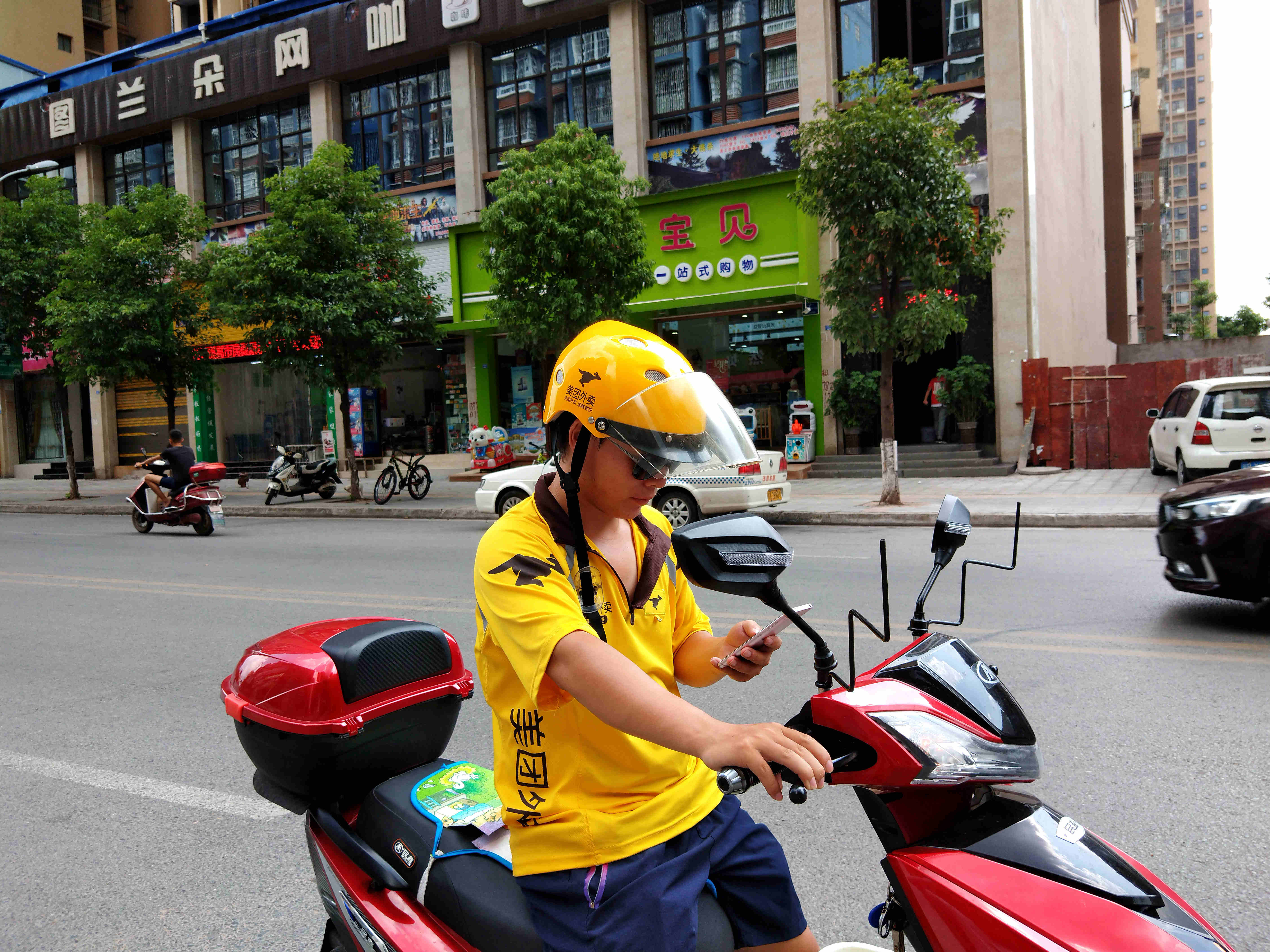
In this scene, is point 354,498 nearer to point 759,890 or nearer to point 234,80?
point 234,80

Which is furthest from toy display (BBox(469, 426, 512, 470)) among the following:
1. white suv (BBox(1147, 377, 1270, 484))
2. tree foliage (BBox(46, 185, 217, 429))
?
white suv (BBox(1147, 377, 1270, 484))

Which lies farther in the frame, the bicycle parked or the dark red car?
the bicycle parked

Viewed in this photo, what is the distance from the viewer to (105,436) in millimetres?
31531

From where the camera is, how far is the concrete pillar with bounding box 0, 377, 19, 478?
1335 inches

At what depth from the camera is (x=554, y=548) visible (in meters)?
1.72

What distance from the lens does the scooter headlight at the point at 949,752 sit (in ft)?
4.60

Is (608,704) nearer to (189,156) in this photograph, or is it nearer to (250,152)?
(250,152)

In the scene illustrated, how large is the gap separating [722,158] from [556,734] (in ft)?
71.0

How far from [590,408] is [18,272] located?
25775 mm

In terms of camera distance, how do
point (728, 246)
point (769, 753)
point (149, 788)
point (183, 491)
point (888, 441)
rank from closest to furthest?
point (769, 753) < point (149, 788) < point (888, 441) < point (183, 491) < point (728, 246)

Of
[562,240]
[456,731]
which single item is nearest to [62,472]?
[562,240]

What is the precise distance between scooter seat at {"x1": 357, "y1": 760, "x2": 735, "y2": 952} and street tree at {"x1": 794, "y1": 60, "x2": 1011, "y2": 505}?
12.7m

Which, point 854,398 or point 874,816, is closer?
point 874,816

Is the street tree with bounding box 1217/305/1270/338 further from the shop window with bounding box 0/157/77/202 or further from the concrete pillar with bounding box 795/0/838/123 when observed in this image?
the shop window with bounding box 0/157/77/202
